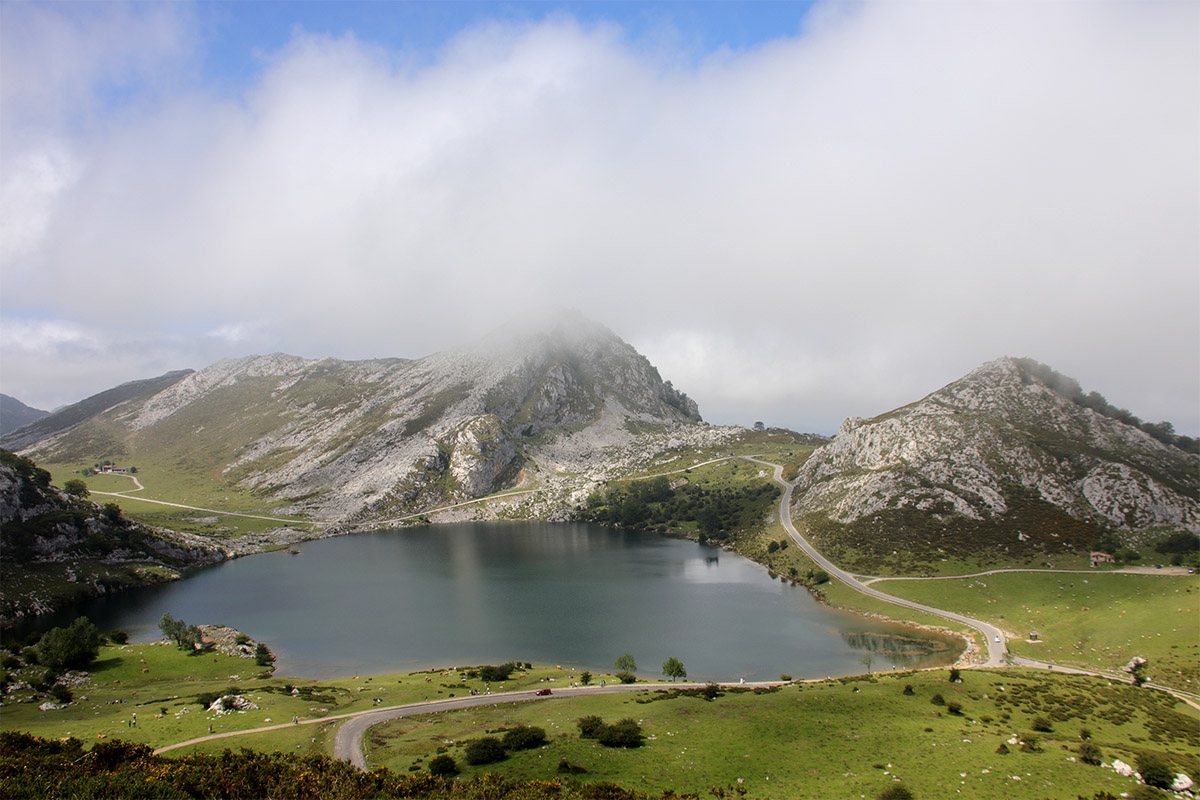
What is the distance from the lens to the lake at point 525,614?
77438 millimetres

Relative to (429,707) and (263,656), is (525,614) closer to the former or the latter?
(263,656)

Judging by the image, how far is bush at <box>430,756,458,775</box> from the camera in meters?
35.9

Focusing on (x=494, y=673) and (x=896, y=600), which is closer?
(x=494, y=673)

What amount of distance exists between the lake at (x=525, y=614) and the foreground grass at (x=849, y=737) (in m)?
19.7

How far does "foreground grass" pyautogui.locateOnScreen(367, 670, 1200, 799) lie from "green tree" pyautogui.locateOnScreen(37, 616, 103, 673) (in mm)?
53653

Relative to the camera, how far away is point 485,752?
1497 inches

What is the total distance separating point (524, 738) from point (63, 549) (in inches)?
5390

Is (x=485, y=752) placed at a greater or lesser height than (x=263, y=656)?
greater

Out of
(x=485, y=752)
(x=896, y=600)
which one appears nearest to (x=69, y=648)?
(x=485, y=752)

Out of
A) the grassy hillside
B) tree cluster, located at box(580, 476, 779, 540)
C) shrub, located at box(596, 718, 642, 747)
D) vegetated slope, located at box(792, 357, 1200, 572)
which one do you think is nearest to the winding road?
the grassy hillside

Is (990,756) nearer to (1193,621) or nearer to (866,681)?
(866,681)

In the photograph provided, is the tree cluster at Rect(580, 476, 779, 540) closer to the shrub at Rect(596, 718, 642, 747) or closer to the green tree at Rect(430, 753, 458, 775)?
the shrub at Rect(596, 718, 642, 747)

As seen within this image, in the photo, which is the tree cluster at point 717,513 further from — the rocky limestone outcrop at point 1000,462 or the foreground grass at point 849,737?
the foreground grass at point 849,737

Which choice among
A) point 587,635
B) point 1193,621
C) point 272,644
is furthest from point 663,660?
point 1193,621
